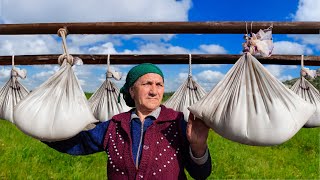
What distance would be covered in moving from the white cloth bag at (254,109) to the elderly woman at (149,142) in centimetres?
26

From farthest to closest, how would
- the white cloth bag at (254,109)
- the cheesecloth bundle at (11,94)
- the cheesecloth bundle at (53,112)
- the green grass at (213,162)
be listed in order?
the green grass at (213,162) → the cheesecloth bundle at (11,94) → the cheesecloth bundle at (53,112) → the white cloth bag at (254,109)

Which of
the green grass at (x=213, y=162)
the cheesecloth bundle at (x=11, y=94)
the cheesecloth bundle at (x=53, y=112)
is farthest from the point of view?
the green grass at (x=213, y=162)

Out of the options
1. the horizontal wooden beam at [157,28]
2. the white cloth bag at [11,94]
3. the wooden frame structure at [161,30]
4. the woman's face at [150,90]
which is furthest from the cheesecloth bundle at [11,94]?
the woman's face at [150,90]

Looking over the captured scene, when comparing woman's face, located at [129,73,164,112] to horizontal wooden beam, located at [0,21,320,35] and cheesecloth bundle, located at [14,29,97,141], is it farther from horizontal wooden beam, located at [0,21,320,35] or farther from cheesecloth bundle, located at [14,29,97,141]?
horizontal wooden beam, located at [0,21,320,35]

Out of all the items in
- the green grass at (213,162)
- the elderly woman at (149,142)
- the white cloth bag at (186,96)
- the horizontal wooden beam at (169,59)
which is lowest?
the green grass at (213,162)

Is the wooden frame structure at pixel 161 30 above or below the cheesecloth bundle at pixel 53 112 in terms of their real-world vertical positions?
above

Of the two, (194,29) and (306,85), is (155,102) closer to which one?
(194,29)

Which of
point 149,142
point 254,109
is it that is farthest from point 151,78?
point 254,109

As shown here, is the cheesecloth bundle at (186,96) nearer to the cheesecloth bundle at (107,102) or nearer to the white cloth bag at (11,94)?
the cheesecloth bundle at (107,102)

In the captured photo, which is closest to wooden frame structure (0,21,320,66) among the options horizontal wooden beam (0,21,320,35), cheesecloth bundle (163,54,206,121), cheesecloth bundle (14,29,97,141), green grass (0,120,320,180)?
horizontal wooden beam (0,21,320,35)

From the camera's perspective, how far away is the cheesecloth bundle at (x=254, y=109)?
5.87 feet

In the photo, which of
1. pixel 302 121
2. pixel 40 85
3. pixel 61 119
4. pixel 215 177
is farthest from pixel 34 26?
pixel 215 177

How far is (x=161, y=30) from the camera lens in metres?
2.57

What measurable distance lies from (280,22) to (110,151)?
1.16 m
